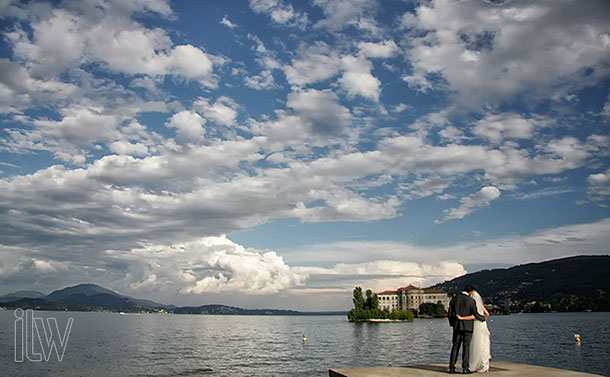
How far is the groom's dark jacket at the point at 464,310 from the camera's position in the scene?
15.8 meters

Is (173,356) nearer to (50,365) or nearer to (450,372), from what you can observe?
→ (50,365)

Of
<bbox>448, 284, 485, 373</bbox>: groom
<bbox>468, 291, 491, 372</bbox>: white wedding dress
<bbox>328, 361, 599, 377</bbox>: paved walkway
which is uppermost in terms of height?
<bbox>448, 284, 485, 373</bbox>: groom

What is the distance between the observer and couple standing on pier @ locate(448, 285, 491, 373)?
15.1 meters

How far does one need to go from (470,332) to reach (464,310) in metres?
0.76

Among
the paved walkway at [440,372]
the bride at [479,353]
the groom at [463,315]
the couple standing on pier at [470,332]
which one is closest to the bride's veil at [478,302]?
the couple standing on pier at [470,332]

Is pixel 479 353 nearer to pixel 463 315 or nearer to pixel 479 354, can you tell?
pixel 479 354

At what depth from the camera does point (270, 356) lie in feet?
218

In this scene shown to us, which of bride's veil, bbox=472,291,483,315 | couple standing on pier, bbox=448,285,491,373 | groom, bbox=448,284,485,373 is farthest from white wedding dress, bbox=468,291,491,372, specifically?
bride's veil, bbox=472,291,483,315

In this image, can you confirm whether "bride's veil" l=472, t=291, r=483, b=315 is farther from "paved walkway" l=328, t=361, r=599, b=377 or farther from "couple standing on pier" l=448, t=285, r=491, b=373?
"paved walkway" l=328, t=361, r=599, b=377

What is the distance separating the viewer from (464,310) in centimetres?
1583

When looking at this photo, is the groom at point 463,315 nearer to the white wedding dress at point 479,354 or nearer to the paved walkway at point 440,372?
the white wedding dress at point 479,354

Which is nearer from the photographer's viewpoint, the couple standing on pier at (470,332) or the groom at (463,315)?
the couple standing on pier at (470,332)

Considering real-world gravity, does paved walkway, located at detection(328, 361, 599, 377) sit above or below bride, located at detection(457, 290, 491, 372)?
below

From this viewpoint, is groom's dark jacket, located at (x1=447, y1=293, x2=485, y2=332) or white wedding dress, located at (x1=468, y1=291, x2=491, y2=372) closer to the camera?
white wedding dress, located at (x1=468, y1=291, x2=491, y2=372)
